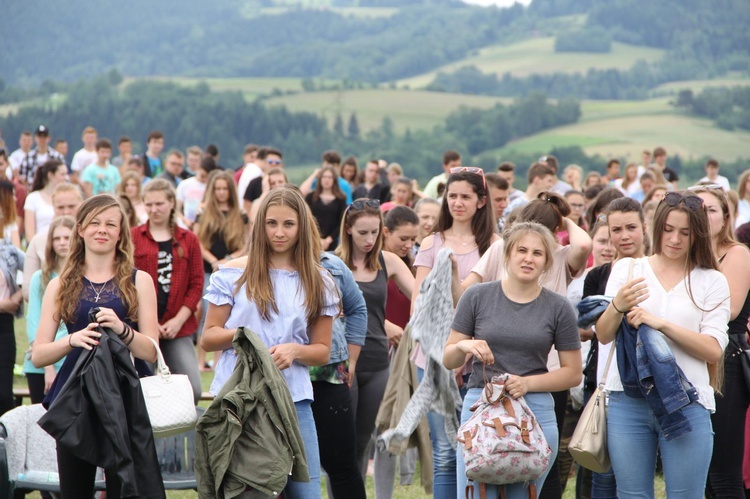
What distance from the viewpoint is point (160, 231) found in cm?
724

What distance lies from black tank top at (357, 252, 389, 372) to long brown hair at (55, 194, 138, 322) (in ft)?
5.18

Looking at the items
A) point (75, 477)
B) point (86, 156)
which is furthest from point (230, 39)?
point (75, 477)

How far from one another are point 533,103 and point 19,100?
3665 centimetres

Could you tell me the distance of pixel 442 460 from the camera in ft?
17.4

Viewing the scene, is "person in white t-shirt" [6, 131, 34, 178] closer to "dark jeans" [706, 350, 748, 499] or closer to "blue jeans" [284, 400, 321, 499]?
"blue jeans" [284, 400, 321, 499]

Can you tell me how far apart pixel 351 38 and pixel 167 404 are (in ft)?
464

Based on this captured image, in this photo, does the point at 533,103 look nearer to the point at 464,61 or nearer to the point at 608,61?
the point at 608,61

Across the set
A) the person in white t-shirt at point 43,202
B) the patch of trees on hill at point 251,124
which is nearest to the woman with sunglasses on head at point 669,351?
the person in white t-shirt at point 43,202

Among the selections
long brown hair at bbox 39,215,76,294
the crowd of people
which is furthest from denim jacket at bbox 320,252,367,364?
long brown hair at bbox 39,215,76,294

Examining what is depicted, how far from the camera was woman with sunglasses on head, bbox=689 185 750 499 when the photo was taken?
5004mm

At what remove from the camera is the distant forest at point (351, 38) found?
99875 mm

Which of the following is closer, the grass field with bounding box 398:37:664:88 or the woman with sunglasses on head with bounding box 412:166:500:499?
the woman with sunglasses on head with bounding box 412:166:500:499

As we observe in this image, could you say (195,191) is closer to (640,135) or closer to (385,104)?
(640,135)

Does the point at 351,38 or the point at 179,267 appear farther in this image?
the point at 351,38
